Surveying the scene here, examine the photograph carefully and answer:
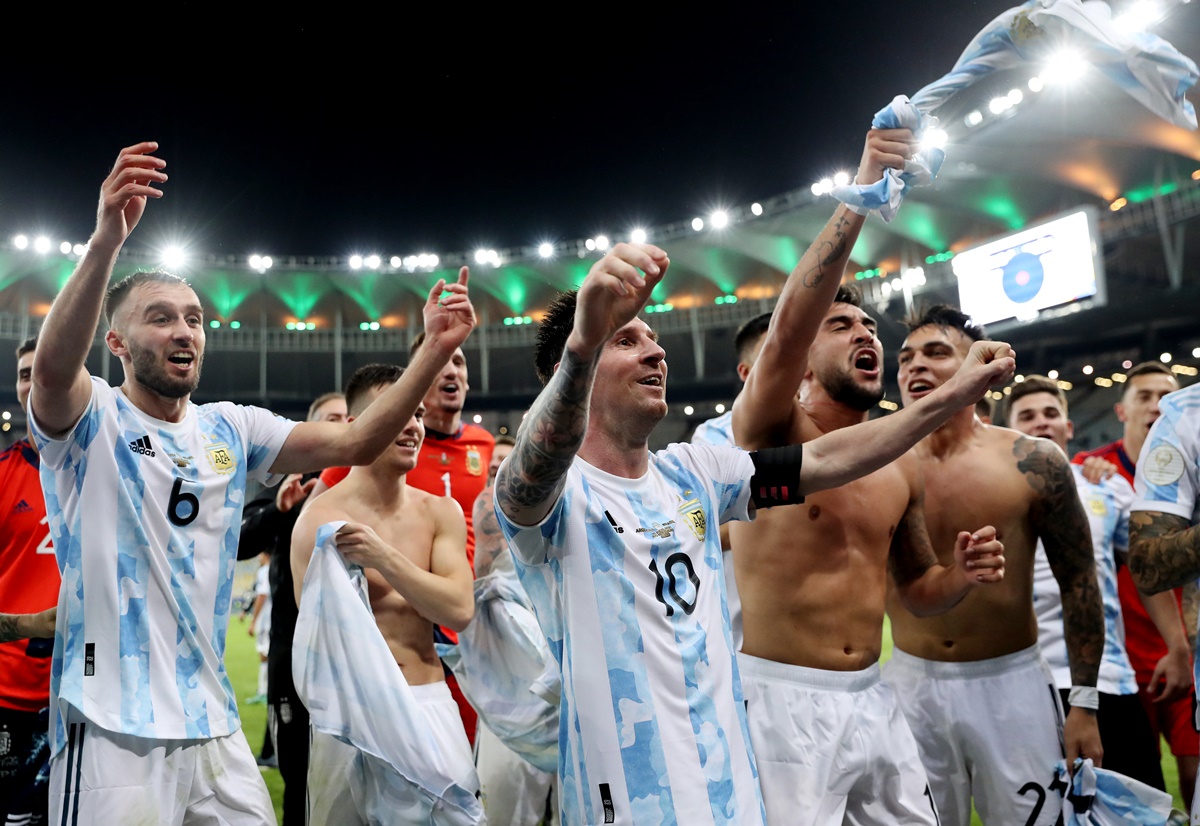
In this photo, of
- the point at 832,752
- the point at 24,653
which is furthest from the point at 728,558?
the point at 24,653

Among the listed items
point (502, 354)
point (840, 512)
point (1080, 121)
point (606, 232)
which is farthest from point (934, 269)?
point (840, 512)

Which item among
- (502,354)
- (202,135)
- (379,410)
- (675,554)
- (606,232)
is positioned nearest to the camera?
(675,554)

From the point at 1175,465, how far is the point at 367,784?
302cm

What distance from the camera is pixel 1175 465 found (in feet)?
9.61

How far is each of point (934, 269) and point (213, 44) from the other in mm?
22234

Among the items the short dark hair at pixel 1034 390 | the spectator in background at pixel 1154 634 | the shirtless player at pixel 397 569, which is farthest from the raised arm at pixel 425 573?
the short dark hair at pixel 1034 390

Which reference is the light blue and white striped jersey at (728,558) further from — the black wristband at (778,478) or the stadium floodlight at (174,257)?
the stadium floodlight at (174,257)

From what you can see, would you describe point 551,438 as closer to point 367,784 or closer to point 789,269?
point 367,784

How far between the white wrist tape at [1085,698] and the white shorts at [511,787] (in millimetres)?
2250

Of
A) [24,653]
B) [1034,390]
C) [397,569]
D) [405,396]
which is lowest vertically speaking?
[24,653]

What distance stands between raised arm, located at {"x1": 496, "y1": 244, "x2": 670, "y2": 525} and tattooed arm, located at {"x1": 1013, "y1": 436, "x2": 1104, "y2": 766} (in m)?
2.49

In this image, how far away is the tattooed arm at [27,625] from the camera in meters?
2.96

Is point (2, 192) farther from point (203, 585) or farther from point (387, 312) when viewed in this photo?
point (203, 585)

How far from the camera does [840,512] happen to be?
10.3ft
